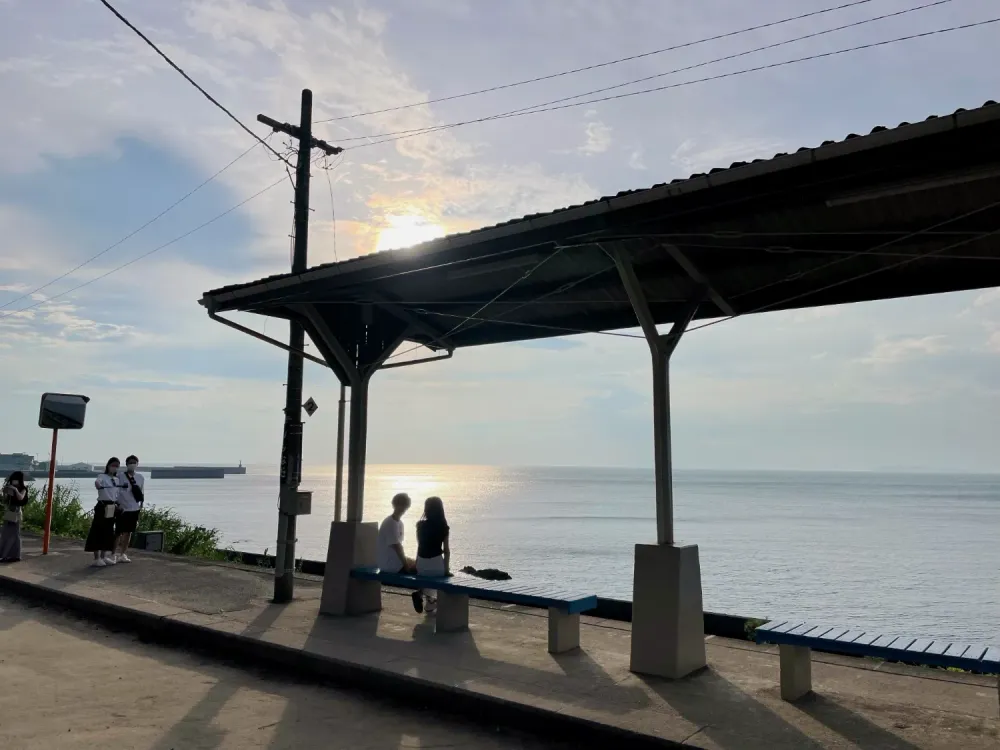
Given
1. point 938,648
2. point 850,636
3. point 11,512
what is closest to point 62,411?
point 11,512

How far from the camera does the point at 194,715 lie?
501 cm

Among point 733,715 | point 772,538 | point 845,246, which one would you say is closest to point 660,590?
point 733,715

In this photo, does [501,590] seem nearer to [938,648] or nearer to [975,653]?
[938,648]

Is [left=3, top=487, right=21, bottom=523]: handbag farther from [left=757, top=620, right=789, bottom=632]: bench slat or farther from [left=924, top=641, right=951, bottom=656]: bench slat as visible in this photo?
[left=924, top=641, right=951, bottom=656]: bench slat

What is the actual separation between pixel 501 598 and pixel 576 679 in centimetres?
113

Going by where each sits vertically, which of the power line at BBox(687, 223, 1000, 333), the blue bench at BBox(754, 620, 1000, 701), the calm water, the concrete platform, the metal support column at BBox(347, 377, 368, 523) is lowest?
the calm water

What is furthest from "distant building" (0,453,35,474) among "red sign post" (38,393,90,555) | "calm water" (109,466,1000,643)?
"red sign post" (38,393,90,555)

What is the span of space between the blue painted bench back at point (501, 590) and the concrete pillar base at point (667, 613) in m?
0.63

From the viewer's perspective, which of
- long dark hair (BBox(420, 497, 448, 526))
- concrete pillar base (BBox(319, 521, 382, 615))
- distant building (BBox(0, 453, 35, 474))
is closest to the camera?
long dark hair (BBox(420, 497, 448, 526))

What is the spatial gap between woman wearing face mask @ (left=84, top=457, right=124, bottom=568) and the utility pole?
12.3 ft

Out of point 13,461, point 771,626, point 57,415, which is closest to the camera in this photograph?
point 771,626

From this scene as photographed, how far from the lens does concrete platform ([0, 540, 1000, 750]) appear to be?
4.40 metres

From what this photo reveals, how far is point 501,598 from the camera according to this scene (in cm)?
636

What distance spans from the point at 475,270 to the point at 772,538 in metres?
52.3
